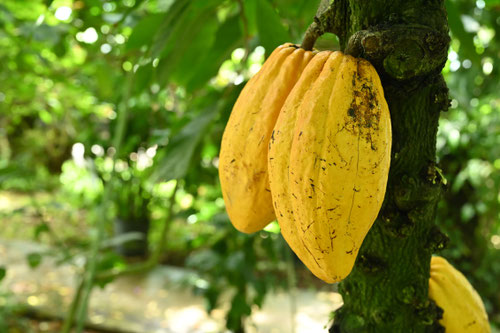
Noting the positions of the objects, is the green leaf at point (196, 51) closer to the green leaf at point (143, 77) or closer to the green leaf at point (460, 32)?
the green leaf at point (143, 77)

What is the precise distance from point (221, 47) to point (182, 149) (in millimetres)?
260

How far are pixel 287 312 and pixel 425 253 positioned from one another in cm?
267

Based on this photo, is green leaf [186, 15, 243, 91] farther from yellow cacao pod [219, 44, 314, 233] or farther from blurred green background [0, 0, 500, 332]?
yellow cacao pod [219, 44, 314, 233]

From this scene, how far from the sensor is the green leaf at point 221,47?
3.06 ft

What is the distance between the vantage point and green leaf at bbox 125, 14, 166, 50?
2.99ft

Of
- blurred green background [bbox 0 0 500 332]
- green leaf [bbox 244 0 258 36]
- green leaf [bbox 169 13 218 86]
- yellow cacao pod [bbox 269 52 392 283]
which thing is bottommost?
blurred green background [bbox 0 0 500 332]

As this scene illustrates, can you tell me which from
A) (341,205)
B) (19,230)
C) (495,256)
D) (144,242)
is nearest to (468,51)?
(341,205)

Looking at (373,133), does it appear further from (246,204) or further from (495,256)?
(495,256)

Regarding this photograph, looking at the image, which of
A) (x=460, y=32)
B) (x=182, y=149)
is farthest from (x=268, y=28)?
(x=460, y=32)

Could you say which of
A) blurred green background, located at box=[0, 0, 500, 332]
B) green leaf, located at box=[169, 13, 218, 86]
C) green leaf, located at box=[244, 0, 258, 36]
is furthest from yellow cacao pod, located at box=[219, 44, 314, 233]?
green leaf, located at box=[169, 13, 218, 86]

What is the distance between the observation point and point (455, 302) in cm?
58

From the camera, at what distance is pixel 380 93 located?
406 mm

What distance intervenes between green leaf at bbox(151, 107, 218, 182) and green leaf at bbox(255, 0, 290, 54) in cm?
19

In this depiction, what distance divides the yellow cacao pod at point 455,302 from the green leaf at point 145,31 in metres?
0.69
